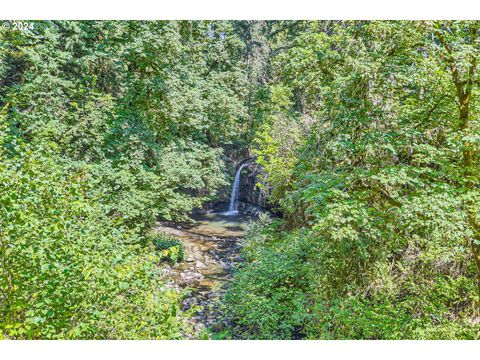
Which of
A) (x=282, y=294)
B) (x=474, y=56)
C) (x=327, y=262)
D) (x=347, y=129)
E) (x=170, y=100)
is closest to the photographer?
(x=474, y=56)

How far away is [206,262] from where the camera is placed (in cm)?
724

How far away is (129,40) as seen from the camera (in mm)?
5742

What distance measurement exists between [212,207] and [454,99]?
337 inches

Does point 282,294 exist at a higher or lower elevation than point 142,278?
lower

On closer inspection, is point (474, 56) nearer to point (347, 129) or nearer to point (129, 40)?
point (347, 129)

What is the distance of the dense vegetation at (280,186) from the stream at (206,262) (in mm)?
463

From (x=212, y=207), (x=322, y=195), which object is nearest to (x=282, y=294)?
(x=322, y=195)

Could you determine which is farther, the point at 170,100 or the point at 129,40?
the point at 170,100

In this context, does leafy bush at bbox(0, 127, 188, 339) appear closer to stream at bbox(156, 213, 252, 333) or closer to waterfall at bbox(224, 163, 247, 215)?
stream at bbox(156, 213, 252, 333)

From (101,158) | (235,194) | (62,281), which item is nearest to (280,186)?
(101,158)

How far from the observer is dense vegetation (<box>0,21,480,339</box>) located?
2432mm

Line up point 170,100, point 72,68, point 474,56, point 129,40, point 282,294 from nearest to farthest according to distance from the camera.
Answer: point 474,56
point 282,294
point 72,68
point 129,40
point 170,100
